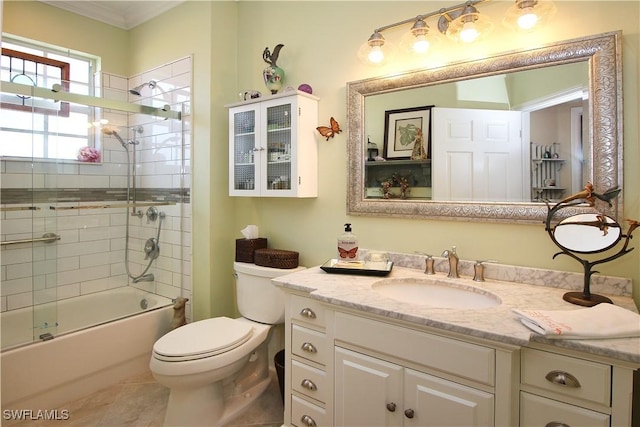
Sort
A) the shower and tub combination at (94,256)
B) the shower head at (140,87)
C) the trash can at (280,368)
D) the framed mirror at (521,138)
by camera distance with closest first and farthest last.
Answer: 1. the framed mirror at (521,138)
2. the trash can at (280,368)
3. the shower and tub combination at (94,256)
4. the shower head at (140,87)

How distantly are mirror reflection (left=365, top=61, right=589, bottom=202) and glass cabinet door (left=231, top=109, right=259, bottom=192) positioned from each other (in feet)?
2.43

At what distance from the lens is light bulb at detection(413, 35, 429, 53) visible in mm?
1712

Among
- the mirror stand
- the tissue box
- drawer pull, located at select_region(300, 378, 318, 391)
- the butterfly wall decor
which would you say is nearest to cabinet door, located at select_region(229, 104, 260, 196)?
the tissue box

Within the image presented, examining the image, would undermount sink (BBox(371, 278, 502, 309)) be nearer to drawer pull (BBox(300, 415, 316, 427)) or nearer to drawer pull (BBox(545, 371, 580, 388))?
drawer pull (BBox(545, 371, 580, 388))

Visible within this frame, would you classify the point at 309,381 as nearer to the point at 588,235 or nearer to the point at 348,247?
the point at 348,247

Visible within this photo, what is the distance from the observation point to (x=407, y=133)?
1840 mm

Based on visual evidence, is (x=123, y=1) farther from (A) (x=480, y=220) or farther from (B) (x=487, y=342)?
(B) (x=487, y=342)

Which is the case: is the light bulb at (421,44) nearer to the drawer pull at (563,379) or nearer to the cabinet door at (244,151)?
the cabinet door at (244,151)

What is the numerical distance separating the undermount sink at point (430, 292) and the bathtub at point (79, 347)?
1.73 m

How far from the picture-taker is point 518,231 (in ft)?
5.17

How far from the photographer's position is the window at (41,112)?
2.27 meters

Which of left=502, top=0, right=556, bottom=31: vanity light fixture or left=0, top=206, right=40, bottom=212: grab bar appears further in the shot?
left=0, top=206, right=40, bottom=212: grab bar

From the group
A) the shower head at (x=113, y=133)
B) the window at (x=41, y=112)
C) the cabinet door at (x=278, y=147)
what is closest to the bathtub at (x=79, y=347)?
the window at (x=41, y=112)

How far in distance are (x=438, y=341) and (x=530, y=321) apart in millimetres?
278
